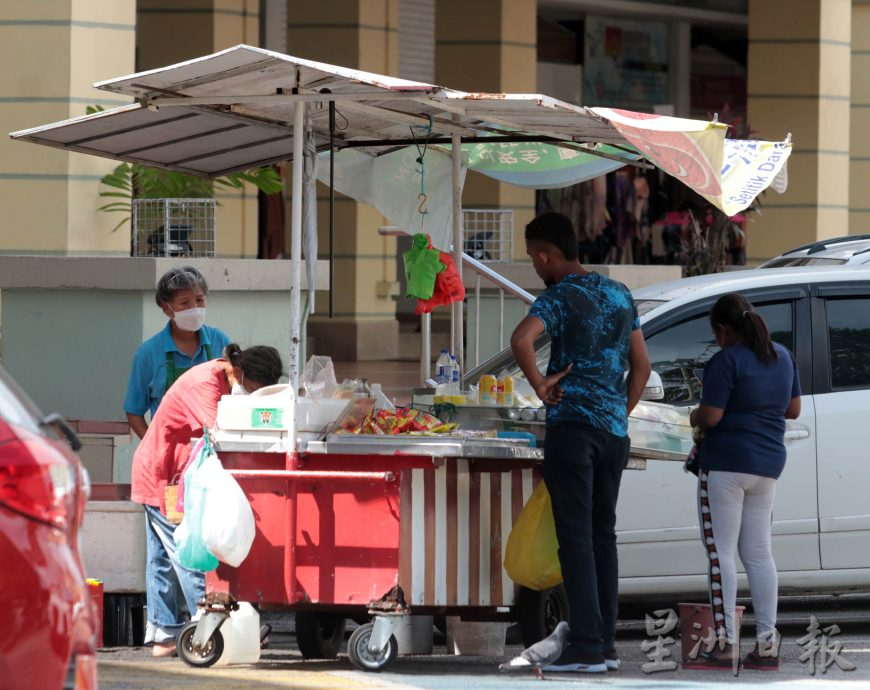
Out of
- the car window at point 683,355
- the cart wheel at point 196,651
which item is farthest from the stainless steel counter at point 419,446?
the car window at point 683,355

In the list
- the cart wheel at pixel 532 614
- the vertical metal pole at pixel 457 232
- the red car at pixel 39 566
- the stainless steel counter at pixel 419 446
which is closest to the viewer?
the red car at pixel 39 566

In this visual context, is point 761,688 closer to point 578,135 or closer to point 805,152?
point 578,135

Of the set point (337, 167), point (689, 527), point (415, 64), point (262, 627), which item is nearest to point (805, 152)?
point (415, 64)

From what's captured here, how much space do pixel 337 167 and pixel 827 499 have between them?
3424 millimetres

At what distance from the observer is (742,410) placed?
686cm

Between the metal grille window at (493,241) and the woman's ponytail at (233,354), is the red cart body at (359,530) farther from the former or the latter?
the metal grille window at (493,241)

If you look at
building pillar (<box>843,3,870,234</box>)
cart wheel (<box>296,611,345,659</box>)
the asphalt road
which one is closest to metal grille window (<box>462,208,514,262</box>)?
the asphalt road

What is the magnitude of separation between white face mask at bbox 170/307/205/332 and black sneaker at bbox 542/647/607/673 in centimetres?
233

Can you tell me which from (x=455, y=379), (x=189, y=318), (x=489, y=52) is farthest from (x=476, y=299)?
(x=489, y=52)

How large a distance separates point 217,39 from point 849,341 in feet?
28.2

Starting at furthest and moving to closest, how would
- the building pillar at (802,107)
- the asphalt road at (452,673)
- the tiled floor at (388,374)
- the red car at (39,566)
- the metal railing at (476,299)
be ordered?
the building pillar at (802,107) → the tiled floor at (388,374) → the metal railing at (476,299) → the asphalt road at (452,673) → the red car at (39,566)

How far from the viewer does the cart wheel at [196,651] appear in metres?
6.83

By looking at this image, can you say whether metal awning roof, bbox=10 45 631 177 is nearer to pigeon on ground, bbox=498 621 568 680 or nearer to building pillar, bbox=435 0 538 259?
pigeon on ground, bbox=498 621 568 680

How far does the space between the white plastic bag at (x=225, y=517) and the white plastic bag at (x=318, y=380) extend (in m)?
0.53
